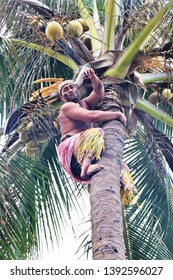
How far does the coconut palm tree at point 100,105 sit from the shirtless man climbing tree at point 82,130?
0.06 meters

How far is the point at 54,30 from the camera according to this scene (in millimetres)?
3564

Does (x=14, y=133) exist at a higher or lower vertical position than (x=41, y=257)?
higher

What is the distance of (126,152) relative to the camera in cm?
561

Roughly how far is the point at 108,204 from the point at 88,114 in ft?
2.56

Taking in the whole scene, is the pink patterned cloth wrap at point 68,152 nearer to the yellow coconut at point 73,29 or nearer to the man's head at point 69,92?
the man's head at point 69,92

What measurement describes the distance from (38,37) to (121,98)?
2.93 ft

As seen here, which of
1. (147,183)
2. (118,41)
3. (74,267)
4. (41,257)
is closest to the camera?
(74,267)

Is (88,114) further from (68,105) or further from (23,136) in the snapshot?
(23,136)

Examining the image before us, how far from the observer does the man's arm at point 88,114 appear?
3.52 metres

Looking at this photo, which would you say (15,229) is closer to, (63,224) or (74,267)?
(74,267)

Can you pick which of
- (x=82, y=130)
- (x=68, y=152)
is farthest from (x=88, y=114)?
(x=68, y=152)

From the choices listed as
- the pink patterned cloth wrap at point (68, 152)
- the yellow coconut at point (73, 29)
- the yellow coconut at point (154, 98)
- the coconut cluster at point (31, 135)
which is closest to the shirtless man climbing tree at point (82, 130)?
the pink patterned cloth wrap at point (68, 152)

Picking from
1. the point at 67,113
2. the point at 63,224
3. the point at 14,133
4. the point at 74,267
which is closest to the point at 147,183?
the point at 63,224

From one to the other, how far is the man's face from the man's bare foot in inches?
22.5
